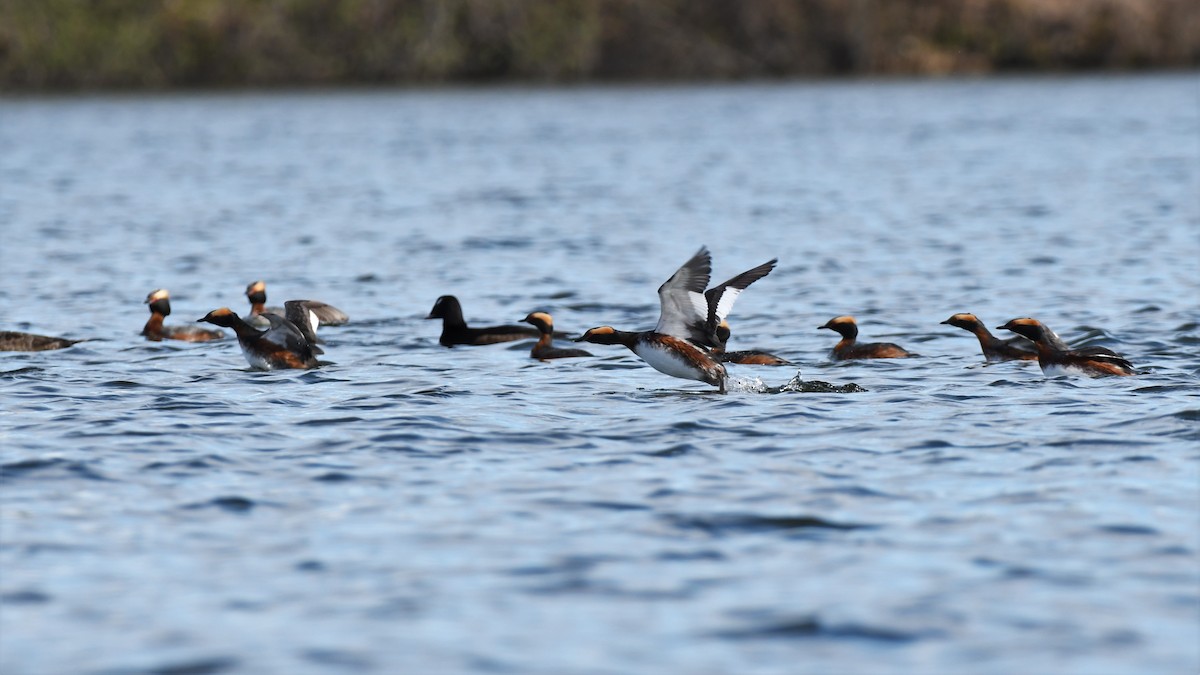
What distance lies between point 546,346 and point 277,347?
2779 mm

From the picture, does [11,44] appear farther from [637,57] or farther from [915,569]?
[915,569]

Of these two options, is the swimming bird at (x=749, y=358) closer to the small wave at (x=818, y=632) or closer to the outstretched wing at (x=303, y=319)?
the outstretched wing at (x=303, y=319)

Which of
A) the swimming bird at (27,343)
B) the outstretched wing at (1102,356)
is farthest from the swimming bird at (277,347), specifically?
the outstretched wing at (1102,356)

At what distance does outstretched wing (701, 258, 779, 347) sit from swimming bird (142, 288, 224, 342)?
6259 millimetres

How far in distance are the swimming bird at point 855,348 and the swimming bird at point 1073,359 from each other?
60.2 inches

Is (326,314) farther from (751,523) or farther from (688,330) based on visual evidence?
(751,523)

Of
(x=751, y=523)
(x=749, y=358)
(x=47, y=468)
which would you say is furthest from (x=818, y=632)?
(x=749, y=358)

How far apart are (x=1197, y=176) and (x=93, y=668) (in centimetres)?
3704

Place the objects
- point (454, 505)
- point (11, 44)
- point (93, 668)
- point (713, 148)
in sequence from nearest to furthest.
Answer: point (93, 668) → point (454, 505) → point (713, 148) → point (11, 44)

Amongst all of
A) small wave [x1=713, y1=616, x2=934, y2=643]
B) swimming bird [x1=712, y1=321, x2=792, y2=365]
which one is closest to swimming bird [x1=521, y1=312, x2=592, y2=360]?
swimming bird [x1=712, y1=321, x2=792, y2=365]

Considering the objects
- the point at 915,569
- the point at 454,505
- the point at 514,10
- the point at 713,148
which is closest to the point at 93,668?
the point at 454,505

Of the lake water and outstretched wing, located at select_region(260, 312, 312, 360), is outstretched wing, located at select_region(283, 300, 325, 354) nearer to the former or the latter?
the lake water

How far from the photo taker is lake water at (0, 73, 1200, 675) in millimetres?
8484

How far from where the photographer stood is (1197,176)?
40.8 meters
